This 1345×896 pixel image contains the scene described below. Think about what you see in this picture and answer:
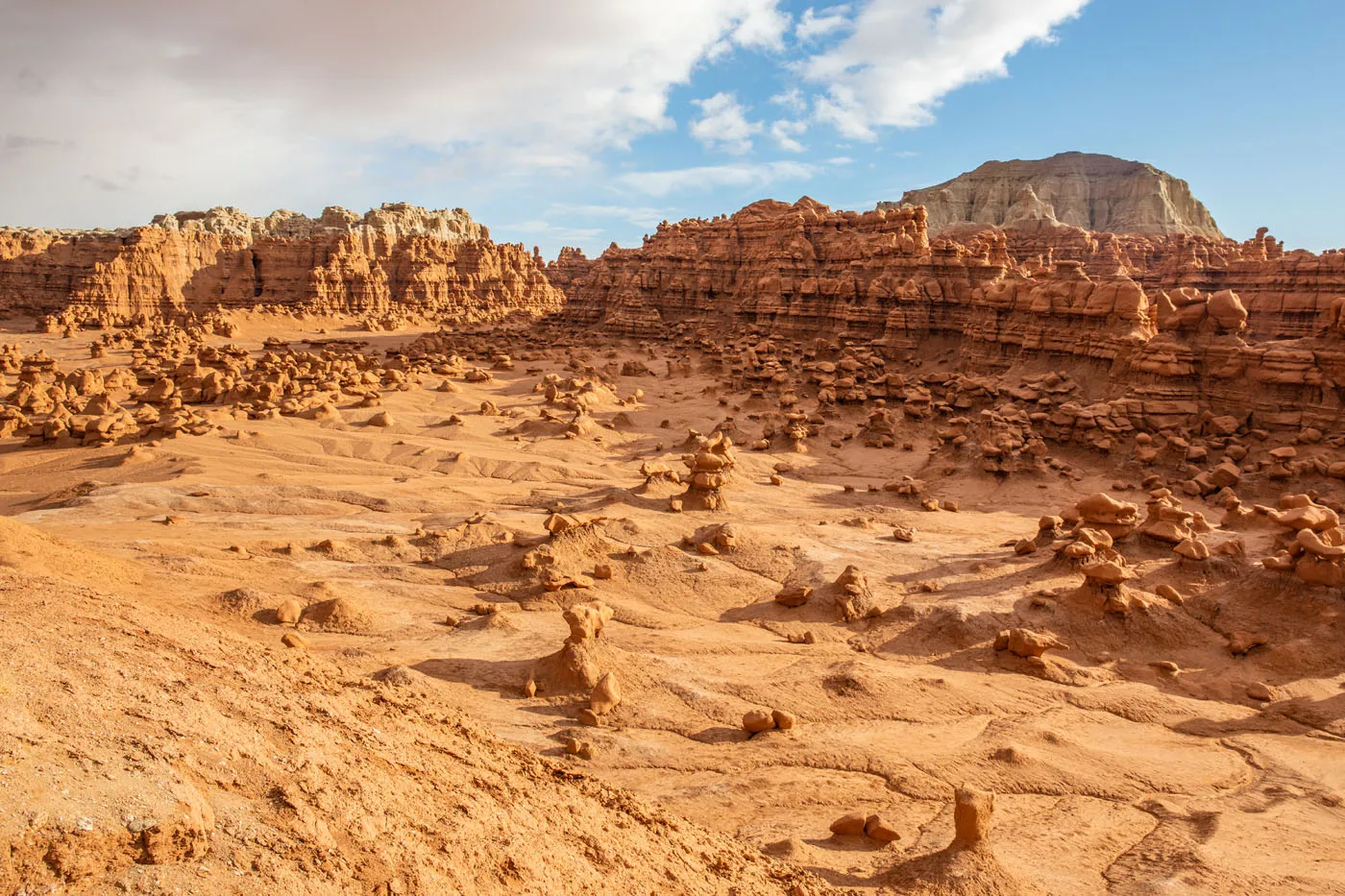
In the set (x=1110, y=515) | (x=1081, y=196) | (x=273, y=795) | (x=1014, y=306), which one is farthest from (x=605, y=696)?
(x=1081, y=196)

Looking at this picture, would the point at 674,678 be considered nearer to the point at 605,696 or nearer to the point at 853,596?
the point at 605,696

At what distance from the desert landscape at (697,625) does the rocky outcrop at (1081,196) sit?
1989 inches

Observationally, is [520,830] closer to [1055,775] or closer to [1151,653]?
[1055,775]

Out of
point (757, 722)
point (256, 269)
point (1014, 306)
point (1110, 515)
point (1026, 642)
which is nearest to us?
point (757, 722)

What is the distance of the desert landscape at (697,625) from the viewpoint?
357 cm

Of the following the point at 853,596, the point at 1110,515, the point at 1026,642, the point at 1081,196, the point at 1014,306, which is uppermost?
the point at 1081,196

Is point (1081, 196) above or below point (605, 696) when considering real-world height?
above

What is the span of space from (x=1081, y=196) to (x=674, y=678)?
76.5 m

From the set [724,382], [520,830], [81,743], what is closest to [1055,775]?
[520,830]

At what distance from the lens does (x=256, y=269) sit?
48.5m

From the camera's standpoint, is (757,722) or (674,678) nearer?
(757,722)

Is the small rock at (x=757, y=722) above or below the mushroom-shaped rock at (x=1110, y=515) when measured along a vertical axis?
below

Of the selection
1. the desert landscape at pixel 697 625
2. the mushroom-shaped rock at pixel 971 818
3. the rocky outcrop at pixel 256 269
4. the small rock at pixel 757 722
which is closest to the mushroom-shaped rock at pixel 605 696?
the desert landscape at pixel 697 625

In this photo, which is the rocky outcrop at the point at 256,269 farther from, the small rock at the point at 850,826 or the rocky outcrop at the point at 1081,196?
the small rock at the point at 850,826
